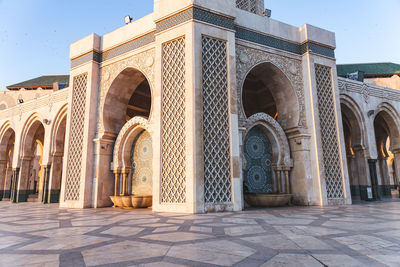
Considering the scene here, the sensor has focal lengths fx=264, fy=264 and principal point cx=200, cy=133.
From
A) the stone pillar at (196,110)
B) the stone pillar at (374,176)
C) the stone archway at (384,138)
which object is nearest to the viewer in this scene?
the stone pillar at (196,110)

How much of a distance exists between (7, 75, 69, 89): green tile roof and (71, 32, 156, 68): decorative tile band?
16209mm

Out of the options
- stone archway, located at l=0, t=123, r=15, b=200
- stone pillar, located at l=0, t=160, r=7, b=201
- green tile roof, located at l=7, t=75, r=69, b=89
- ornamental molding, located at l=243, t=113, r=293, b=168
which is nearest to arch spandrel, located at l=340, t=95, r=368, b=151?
ornamental molding, located at l=243, t=113, r=293, b=168

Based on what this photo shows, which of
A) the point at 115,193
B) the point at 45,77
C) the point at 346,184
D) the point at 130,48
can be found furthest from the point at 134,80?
the point at 45,77

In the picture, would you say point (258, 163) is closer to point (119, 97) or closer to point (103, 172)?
point (103, 172)

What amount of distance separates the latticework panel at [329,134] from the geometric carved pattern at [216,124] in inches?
136

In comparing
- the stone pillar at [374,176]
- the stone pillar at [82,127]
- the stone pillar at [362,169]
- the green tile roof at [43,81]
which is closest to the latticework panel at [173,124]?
the stone pillar at [82,127]

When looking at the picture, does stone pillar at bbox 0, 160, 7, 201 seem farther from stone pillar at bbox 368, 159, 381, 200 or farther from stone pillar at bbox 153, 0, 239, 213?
stone pillar at bbox 368, 159, 381, 200

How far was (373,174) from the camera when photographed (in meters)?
10.2

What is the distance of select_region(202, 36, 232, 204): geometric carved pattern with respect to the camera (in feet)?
20.3

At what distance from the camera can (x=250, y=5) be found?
36.5 ft

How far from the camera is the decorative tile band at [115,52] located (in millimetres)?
8027

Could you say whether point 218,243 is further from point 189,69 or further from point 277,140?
point 277,140

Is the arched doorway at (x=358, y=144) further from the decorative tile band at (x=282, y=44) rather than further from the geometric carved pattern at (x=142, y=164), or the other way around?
the geometric carved pattern at (x=142, y=164)

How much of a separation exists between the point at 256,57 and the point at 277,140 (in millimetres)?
2659
